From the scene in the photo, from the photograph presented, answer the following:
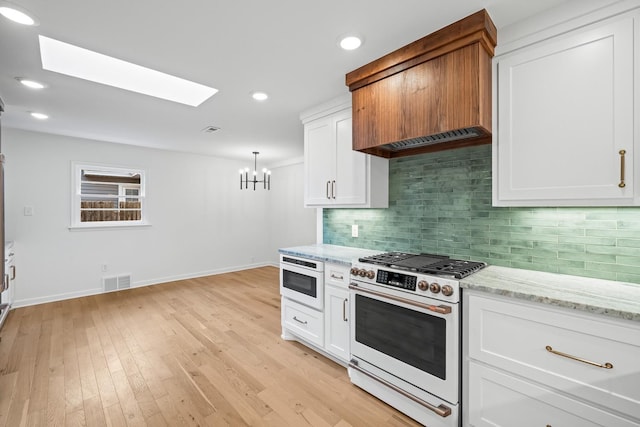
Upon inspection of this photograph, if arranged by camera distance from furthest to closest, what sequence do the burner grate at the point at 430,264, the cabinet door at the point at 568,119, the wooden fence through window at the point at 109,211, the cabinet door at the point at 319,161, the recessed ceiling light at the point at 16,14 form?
the wooden fence through window at the point at 109,211 < the cabinet door at the point at 319,161 < the burner grate at the point at 430,264 < the recessed ceiling light at the point at 16,14 < the cabinet door at the point at 568,119

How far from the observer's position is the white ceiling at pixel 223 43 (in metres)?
1.58

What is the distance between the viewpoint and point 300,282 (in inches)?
109

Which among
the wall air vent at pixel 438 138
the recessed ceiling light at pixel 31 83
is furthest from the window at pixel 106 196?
the wall air vent at pixel 438 138

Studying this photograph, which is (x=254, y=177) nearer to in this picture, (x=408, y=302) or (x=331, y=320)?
(x=331, y=320)

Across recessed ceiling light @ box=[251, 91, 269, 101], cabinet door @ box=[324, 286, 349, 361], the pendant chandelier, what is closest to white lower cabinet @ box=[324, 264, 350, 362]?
A: cabinet door @ box=[324, 286, 349, 361]

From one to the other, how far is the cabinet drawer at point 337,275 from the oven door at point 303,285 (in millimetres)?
71

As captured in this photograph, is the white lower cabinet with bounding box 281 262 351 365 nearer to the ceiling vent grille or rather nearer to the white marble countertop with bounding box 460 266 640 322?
the white marble countertop with bounding box 460 266 640 322

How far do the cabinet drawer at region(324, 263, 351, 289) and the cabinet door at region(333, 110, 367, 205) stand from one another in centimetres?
63

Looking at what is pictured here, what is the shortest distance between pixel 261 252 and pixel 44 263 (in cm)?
378

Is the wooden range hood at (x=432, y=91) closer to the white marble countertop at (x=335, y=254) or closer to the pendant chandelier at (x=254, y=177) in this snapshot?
the white marble countertop at (x=335, y=254)

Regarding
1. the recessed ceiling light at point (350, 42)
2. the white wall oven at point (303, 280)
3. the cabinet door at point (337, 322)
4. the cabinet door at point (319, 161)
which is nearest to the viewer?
the recessed ceiling light at point (350, 42)

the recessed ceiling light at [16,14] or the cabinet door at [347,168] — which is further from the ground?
the recessed ceiling light at [16,14]

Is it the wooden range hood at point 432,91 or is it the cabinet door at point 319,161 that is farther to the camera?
the cabinet door at point 319,161

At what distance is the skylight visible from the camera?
7.38 ft
